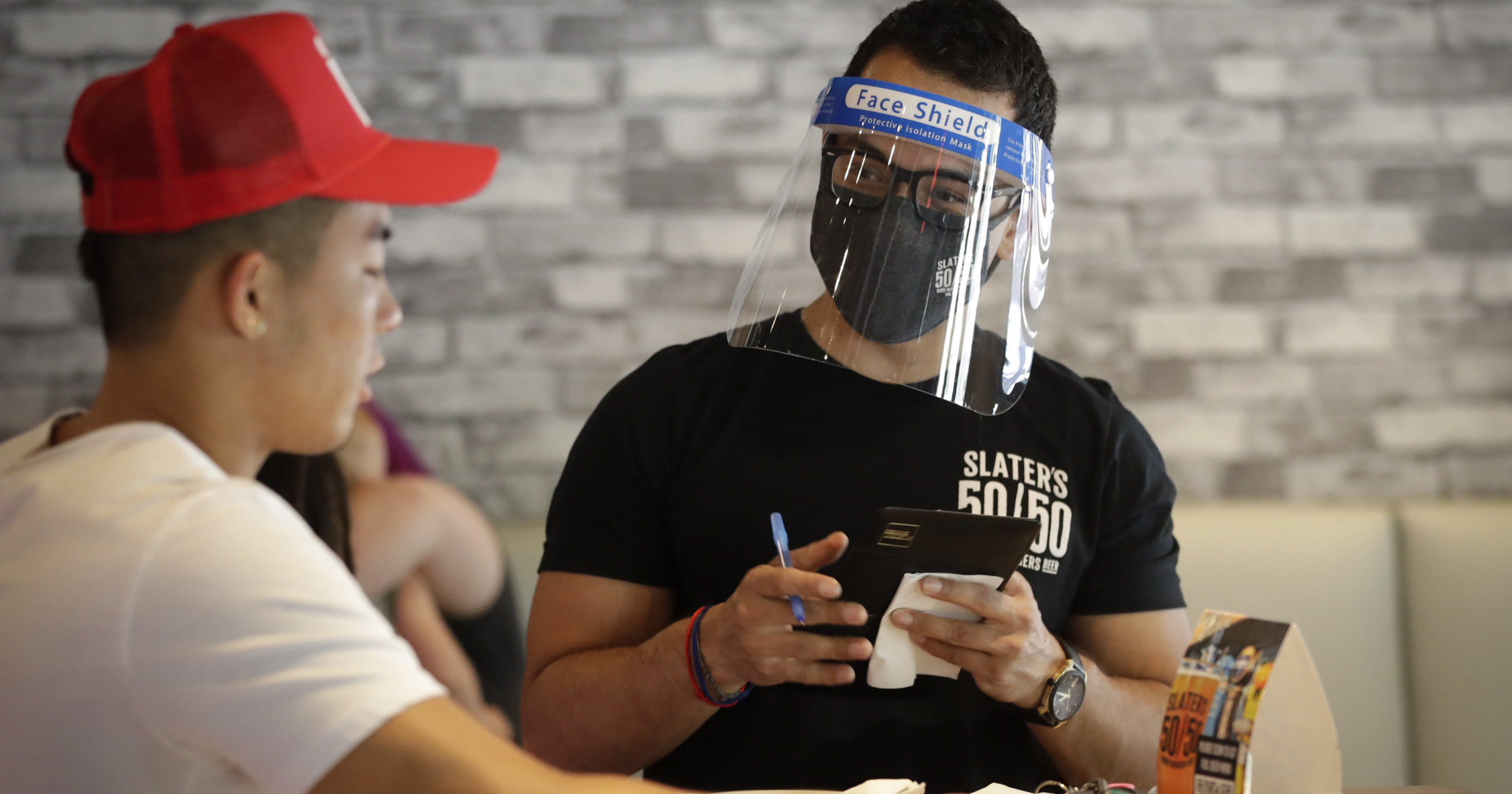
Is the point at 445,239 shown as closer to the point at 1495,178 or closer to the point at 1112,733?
the point at 1112,733

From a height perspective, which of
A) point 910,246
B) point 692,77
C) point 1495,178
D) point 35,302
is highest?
point 692,77

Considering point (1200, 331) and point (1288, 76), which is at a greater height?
point (1288, 76)

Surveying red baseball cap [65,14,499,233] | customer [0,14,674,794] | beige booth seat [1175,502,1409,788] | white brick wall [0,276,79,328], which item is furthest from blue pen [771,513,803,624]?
white brick wall [0,276,79,328]

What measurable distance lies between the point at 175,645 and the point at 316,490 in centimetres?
58

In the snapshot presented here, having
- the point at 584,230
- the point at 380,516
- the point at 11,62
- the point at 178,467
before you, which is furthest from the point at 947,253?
the point at 11,62

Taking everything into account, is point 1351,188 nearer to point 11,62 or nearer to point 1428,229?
point 1428,229

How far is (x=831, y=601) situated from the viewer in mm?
1073

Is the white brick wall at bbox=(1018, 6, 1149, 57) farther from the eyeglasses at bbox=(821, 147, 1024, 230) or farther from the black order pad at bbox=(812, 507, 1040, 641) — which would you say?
the black order pad at bbox=(812, 507, 1040, 641)

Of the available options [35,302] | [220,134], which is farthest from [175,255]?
[35,302]

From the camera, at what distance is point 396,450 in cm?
208

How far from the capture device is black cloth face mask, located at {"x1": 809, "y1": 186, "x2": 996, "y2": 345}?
1241mm

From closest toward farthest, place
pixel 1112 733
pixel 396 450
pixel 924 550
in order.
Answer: pixel 924 550 → pixel 1112 733 → pixel 396 450

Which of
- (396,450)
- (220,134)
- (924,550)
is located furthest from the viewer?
(396,450)

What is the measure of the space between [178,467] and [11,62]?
184cm
